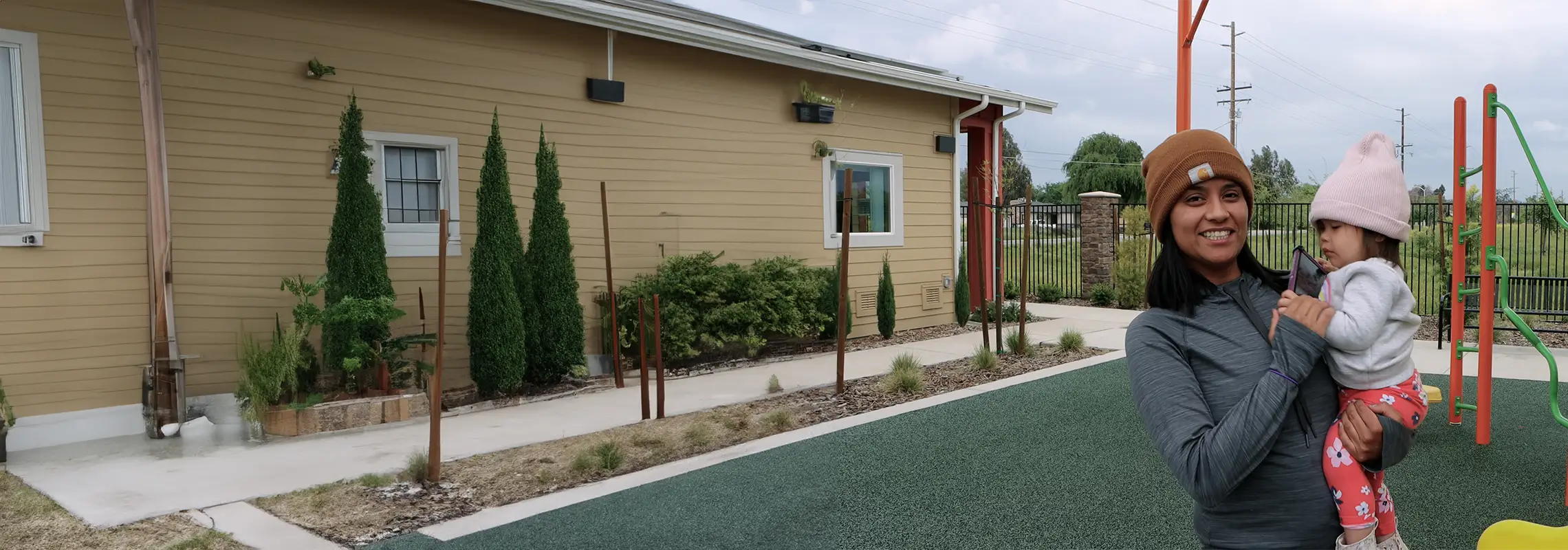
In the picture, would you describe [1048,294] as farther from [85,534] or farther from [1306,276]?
[1306,276]

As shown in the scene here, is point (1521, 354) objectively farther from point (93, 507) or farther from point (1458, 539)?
point (93, 507)

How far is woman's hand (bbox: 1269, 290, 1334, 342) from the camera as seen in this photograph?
4.91 feet

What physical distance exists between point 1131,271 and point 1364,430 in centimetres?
1360

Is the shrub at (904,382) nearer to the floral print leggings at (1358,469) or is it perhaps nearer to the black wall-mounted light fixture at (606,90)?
the black wall-mounted light fixture at (606,90)

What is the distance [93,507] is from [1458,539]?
6191 mm

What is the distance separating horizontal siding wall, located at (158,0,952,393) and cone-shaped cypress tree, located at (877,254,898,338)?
27cm

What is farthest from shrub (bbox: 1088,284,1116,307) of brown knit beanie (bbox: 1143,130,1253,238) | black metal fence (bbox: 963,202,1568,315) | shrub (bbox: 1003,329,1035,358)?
brown knit beanie (bbox: 1143,130,1253,238)

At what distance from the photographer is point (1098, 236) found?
15.5 meters

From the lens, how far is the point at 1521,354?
30.7 ft

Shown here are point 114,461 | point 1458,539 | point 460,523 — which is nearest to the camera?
point 1458,539

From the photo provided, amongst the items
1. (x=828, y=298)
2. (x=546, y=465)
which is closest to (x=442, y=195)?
(x=546, y=465)

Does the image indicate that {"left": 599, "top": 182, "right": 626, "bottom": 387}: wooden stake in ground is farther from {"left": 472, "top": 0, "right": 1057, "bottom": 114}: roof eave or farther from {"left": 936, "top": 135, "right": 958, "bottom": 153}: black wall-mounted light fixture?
{"left": 936, "top": 135, "right": 958, "bottom": 153}: black wall-mounted light fixture

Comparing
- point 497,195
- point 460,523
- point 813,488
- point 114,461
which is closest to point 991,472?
point 813,488

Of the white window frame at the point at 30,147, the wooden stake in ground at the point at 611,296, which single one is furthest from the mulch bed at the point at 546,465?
the white window frame at the point at 30,147
